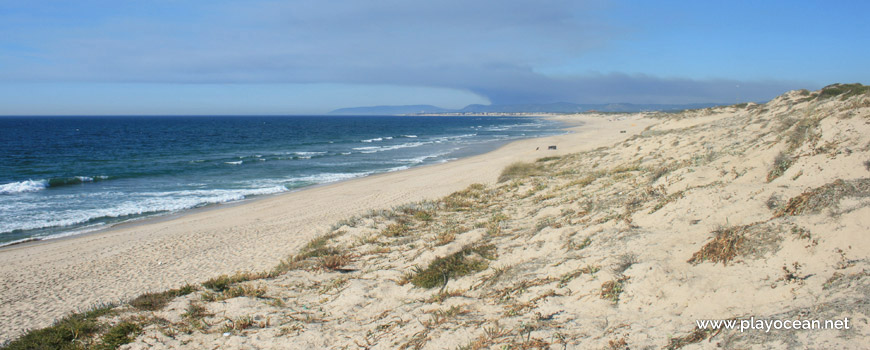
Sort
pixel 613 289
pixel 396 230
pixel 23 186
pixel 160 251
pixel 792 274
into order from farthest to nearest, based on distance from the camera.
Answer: pixel 23 186
pixel 160 251
pixel 396 230
pixel 613 289
pixel 792 274

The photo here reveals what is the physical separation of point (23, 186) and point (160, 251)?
18728mm

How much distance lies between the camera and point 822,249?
13.7ft

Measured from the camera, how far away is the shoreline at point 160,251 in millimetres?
8922

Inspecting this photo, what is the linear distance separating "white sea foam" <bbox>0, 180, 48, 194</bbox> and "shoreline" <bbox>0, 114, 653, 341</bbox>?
1194 cm

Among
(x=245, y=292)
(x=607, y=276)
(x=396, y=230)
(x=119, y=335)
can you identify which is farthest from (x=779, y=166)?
(x=119, y=335)

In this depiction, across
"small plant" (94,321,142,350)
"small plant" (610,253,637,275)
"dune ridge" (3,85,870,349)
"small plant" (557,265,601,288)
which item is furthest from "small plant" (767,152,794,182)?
"small plant" (94,321,142,350)

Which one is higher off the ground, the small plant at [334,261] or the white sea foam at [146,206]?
the small plant at [334,261]

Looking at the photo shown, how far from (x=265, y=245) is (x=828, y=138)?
12022 mm

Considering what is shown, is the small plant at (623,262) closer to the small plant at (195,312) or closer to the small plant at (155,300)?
the small plant at (195,312)

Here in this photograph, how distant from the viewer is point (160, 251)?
472 inches

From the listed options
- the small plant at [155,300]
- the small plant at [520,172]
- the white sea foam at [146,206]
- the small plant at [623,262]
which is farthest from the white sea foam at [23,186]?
the small plant at [623,262]

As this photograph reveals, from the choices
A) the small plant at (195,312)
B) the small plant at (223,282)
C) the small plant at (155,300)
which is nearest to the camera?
the small plant at (195,312)

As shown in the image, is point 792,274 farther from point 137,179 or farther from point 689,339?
point 137,179

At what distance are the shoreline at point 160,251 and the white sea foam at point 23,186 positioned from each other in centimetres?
1194
